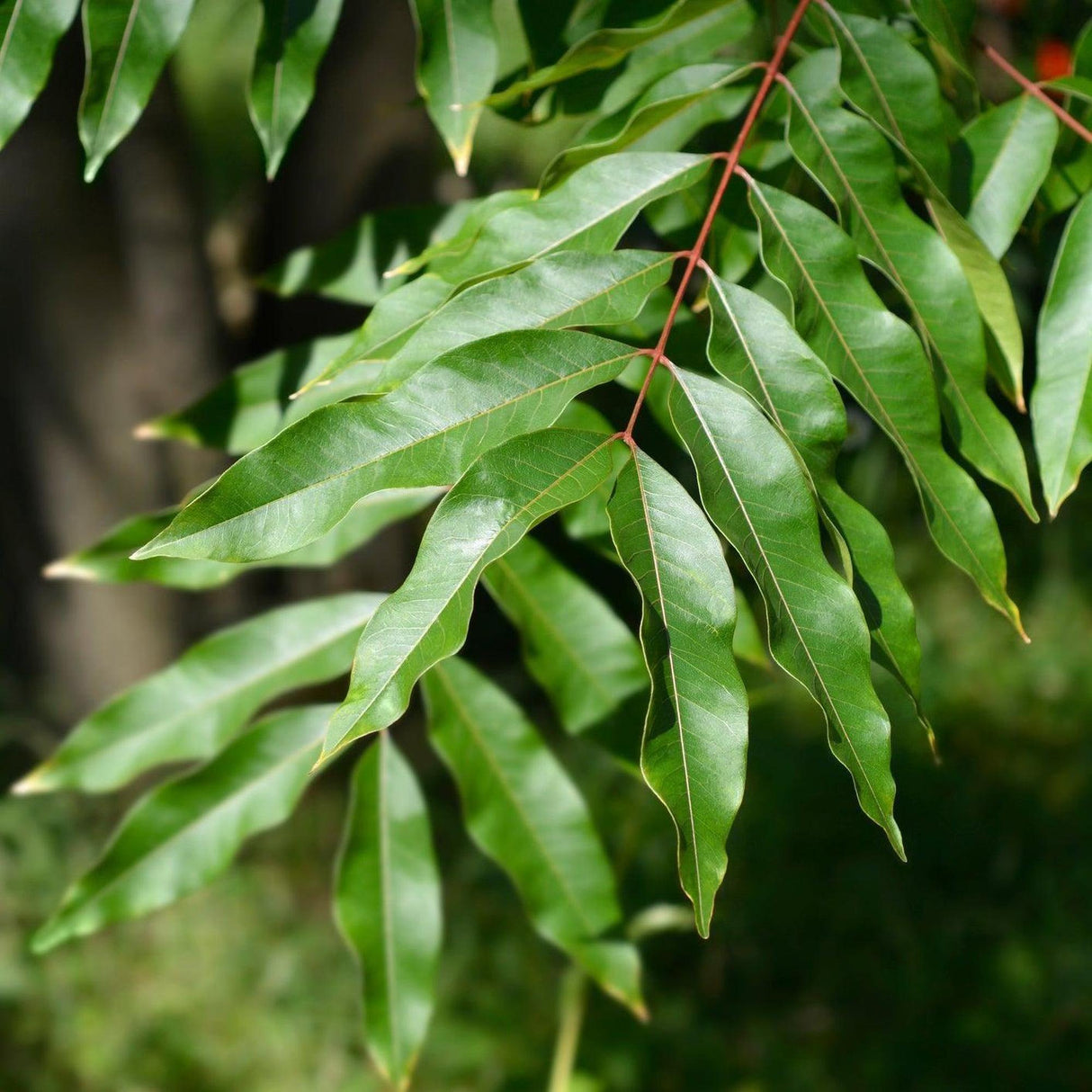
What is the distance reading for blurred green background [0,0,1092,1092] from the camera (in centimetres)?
192

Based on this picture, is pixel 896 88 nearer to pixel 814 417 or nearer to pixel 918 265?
pixel 918 265

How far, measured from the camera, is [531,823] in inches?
37.7

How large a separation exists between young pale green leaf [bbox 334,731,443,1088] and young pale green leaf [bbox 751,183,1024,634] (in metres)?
0.48

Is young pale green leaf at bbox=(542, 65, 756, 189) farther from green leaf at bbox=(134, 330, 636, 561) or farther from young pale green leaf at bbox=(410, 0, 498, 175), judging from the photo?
green leaf at bbox=(134, 330, 636, 561)

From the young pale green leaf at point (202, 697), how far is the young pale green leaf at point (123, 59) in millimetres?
399

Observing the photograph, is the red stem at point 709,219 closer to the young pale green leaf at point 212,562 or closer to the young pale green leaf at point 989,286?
the young pale green leaf at point 989,286

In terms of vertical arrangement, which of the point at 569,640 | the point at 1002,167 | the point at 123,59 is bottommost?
the point at 569,640

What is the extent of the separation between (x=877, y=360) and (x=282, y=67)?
475mm

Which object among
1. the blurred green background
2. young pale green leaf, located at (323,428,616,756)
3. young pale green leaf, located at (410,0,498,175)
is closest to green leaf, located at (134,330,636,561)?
young pale green leaf, located at (323,428,616,756)

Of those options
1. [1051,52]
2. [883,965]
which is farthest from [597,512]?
[883,965]

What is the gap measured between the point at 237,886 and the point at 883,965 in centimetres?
138

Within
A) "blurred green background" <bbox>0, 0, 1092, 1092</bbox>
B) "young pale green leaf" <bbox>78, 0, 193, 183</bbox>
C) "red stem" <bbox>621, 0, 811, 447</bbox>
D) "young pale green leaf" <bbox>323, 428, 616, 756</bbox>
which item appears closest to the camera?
"young pale green leaf" <bbox>323, 428, 616, 756</bbox>

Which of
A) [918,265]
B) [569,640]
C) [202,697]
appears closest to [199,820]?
[202,697]

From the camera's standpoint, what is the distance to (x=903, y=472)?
289 centimetres
